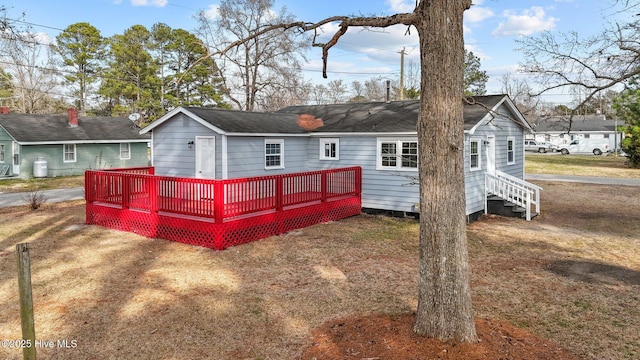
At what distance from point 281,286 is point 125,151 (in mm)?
24513

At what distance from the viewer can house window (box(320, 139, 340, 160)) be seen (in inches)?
551

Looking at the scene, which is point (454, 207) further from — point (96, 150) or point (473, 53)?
point (473, 53)

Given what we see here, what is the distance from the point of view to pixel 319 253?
8570mm

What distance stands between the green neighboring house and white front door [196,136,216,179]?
606 inches

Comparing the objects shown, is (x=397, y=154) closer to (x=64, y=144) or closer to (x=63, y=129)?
(x=64, y=144)

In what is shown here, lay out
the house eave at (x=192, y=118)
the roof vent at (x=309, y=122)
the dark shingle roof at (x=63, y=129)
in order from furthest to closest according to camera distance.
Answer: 1. the dark shingle roof at (x=63, y=129)
2. the roof vent at (x=309, y=122)
3. the house eave at (x=192, y=118)

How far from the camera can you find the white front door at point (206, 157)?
12320 mm

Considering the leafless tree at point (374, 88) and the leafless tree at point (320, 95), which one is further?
the leafless tree at point (374, 88)

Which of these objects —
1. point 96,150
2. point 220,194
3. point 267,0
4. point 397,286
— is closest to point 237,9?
point 267,0

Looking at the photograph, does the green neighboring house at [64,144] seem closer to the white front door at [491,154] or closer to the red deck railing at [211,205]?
the red deck railing at [211,205]

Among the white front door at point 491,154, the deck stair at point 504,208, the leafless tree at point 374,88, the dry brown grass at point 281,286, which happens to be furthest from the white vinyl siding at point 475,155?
the leafless tree at point 374,88

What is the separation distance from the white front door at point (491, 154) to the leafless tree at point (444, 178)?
10.0 m

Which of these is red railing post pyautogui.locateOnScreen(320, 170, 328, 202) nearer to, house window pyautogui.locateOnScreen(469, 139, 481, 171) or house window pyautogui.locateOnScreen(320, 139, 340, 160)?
house window pyautogui.locateOnScreen(320, 139, 340, 160)

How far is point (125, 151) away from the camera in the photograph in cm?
2762
